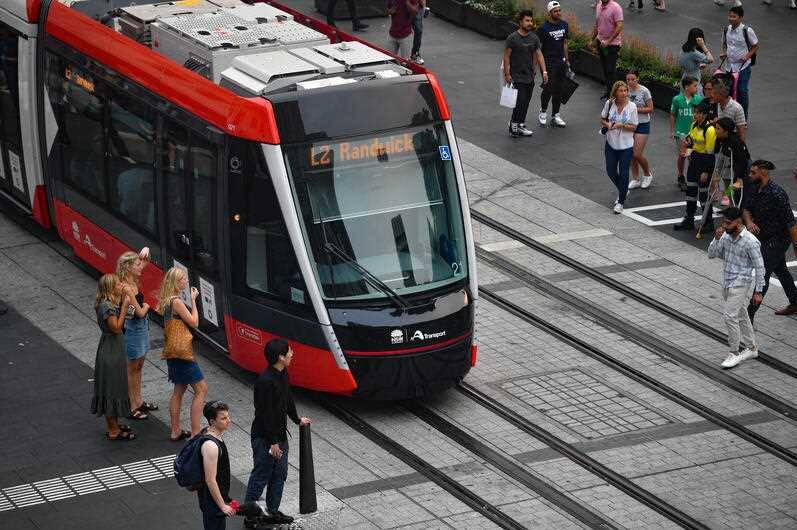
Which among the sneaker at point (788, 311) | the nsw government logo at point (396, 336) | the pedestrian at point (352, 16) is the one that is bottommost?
the pedestrian at point (352, 16)

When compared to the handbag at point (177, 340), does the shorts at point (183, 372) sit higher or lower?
lower

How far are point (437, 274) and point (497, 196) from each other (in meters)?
6.58

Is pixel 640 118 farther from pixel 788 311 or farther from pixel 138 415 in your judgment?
pixel 138 415

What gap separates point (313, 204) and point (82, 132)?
468 centimetres

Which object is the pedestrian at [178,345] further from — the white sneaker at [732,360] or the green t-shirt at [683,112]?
the green t-shirt at [683,112]

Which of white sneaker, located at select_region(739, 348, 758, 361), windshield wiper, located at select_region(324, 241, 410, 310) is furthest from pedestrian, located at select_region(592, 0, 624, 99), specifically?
windshield wiper, located at select_region(324, 241, 410, 310)

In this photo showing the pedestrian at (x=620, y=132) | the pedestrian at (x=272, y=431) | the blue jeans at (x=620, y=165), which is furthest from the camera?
the blue jeans at (x=620, y=165)

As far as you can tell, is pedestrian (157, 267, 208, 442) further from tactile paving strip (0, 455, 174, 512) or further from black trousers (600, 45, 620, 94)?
black trousers (600, 45, 620, 94)

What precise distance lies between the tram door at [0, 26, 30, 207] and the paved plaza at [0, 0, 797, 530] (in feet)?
2.14

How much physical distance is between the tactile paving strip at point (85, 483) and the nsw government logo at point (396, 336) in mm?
2269

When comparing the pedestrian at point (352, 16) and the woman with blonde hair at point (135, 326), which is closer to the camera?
the woman with blonde hair at point (135, 326)

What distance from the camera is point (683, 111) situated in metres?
21.6

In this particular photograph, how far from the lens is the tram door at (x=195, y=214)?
15.4 meters

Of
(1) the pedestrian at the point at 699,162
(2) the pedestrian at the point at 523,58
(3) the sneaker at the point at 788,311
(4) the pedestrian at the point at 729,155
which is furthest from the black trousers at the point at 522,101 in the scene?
(3) the sneaker at the point at 788,311
